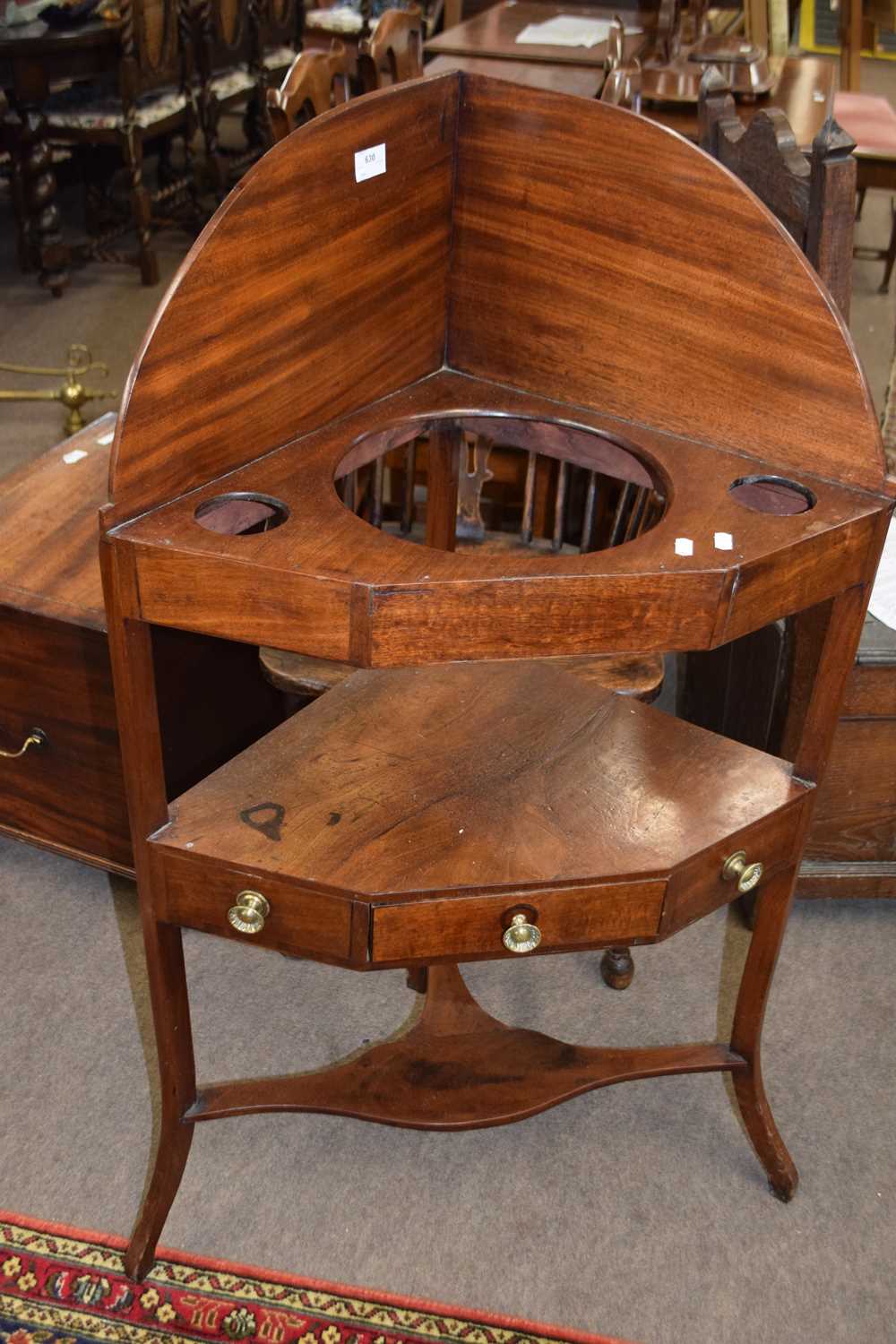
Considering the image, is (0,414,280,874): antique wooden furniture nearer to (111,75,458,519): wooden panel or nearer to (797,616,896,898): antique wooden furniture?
(111,75,458,519): wooden panel

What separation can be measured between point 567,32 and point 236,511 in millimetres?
3612

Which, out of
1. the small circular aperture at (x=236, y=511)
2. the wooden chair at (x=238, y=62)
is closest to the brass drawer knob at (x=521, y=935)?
the small circular aperture at (x=236, y=511)

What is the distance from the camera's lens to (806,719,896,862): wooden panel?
1.83 metres

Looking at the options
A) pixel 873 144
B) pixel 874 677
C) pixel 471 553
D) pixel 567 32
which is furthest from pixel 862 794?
pixel 567 32

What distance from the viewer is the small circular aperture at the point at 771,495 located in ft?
4.08

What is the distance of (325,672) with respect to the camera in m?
1.71

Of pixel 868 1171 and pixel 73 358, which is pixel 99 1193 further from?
pixel 73 358

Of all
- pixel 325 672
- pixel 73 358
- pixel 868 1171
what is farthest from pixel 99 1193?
pixel 73 358

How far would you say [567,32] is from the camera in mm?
4281

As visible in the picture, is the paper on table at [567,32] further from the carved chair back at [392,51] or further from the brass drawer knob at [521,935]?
the brass drawer knob at [521,935]

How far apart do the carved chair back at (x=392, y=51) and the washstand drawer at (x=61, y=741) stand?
1.09 m

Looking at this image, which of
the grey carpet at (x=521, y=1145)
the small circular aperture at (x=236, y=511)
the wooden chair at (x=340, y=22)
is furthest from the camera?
the wooden chair at (x=340, y=22)

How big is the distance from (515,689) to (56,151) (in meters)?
4.02

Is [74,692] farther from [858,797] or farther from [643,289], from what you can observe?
[858,797]
